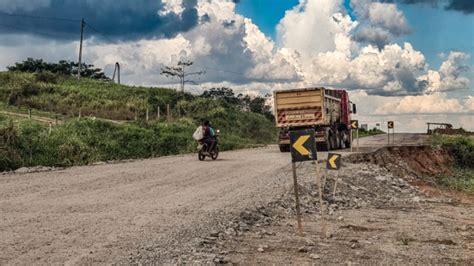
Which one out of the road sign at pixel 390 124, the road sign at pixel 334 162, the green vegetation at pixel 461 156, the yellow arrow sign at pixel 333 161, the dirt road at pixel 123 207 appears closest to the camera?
the dirt road at pixel 123 207

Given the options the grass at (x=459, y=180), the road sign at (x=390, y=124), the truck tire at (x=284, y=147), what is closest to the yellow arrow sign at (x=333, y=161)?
the grass at (x=459, y=180)

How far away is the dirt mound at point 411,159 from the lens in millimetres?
26391

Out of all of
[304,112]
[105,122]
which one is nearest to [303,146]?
[304,112]

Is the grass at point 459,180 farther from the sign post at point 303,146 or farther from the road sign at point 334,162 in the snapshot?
the sign post at point 303,146

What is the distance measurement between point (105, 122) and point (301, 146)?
20627mm

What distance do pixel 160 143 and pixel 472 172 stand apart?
735 inches

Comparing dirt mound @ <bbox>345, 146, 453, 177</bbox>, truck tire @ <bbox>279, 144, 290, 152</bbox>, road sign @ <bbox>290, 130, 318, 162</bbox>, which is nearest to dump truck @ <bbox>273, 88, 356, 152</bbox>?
truck tire @ <bbox>279, 144, 290, 152</bbox>

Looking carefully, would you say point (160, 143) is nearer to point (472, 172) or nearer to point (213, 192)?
point (213, 192)

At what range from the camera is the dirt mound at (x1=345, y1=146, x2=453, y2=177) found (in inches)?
1039

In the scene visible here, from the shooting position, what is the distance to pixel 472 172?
33.6m

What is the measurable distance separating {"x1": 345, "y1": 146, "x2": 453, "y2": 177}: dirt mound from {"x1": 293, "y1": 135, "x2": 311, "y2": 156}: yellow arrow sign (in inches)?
601

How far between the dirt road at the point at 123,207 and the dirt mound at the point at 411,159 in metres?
6.80

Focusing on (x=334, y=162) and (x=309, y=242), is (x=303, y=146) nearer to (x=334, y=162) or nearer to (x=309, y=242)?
(x=309, y=242)

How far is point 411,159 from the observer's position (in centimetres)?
3117
